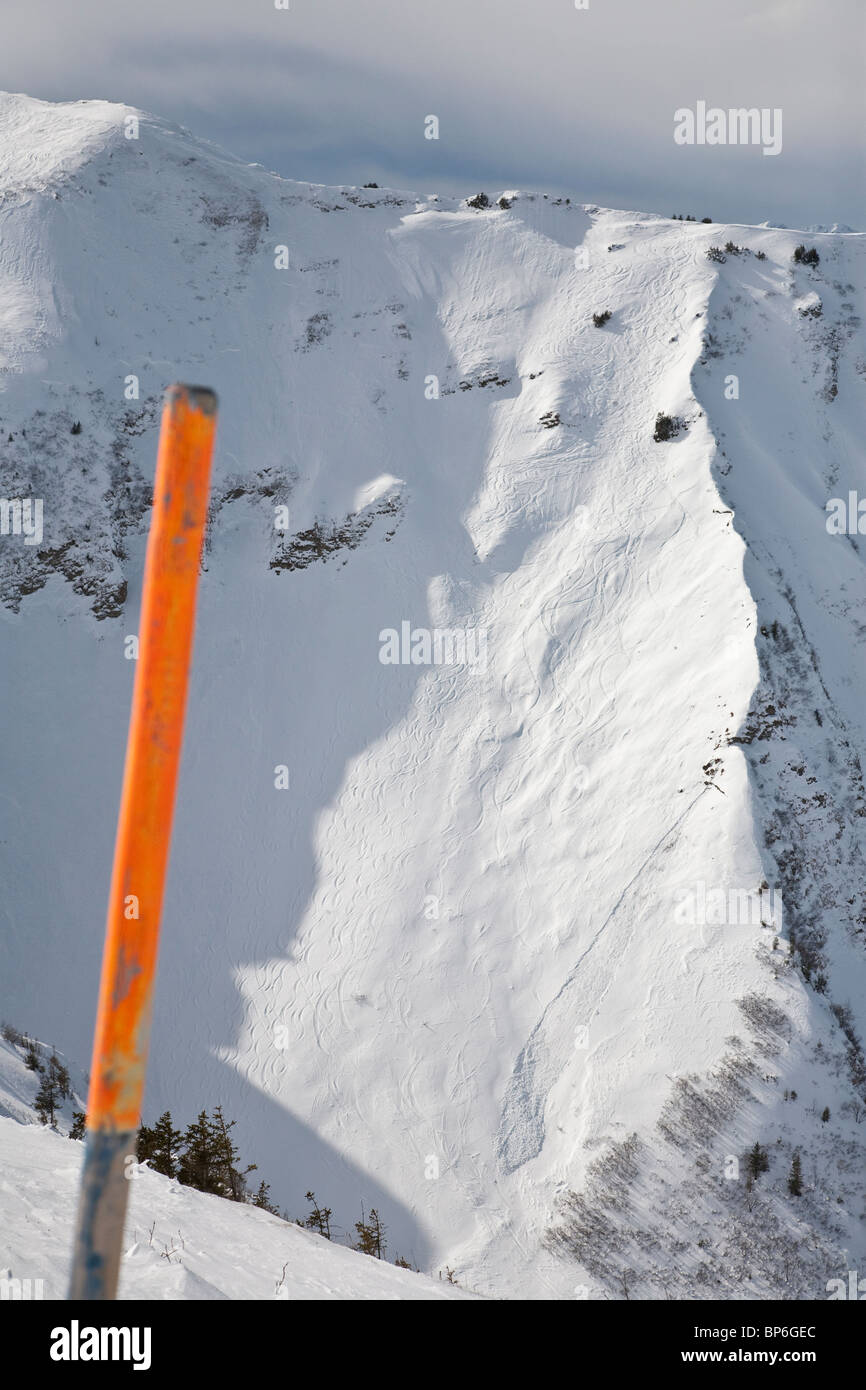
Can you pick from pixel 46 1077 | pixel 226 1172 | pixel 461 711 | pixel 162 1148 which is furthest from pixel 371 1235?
pixel 461 711

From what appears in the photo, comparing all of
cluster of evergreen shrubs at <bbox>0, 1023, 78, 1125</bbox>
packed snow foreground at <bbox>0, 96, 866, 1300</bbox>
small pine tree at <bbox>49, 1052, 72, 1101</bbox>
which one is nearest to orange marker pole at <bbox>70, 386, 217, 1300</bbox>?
packed snow foreground at <bbox>0, 96, 866, 1300</bbox>

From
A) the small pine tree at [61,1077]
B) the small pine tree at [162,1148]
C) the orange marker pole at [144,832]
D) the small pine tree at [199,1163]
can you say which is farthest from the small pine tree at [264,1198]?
the orange marker pole at [144,832]

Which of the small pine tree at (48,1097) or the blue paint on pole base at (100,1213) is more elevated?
the blue paint on pole base at (100,1213)

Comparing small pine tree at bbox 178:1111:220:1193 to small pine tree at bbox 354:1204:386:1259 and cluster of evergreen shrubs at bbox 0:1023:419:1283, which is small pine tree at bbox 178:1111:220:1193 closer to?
cluster of evergreen shrubs at bbox 0:1023:419:1283

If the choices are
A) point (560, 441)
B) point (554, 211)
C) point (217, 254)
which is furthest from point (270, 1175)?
point (554, 211)

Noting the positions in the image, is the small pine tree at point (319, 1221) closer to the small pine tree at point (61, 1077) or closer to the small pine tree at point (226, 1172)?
the small pine tree at point (226, 1172)
